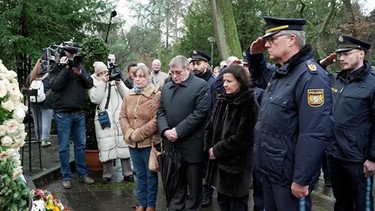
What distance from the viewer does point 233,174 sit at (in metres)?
4.06

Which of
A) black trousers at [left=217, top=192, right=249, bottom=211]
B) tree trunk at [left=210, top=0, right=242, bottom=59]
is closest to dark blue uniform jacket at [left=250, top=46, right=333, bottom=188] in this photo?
black trousers at [left=217, top=192, right=249, bottom=211]

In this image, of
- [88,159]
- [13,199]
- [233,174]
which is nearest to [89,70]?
[88,159]

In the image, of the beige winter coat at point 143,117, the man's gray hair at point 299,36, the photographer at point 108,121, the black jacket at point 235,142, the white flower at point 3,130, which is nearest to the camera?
the white flower at point 3,130

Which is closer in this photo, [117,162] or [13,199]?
[13,199]

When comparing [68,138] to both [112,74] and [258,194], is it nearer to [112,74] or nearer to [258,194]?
[112,74]

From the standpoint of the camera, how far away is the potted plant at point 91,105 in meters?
6.84

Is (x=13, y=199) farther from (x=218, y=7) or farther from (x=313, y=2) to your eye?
(x=313, y=2)

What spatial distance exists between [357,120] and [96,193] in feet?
12.2

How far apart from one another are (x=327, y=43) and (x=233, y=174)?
21.8 metres

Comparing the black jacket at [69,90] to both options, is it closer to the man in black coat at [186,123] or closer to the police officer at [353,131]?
the man in black coat at [186,123]

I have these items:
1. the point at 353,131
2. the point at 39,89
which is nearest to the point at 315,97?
the point at 353,131

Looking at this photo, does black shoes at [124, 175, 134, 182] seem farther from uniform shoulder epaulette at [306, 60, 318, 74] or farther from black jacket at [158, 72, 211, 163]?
uniform shoulder epaulette at [306, 60, 318, 74]

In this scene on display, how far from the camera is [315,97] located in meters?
2.75

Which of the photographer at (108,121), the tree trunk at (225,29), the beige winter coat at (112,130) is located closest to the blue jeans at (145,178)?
the photographer at (108,121)
